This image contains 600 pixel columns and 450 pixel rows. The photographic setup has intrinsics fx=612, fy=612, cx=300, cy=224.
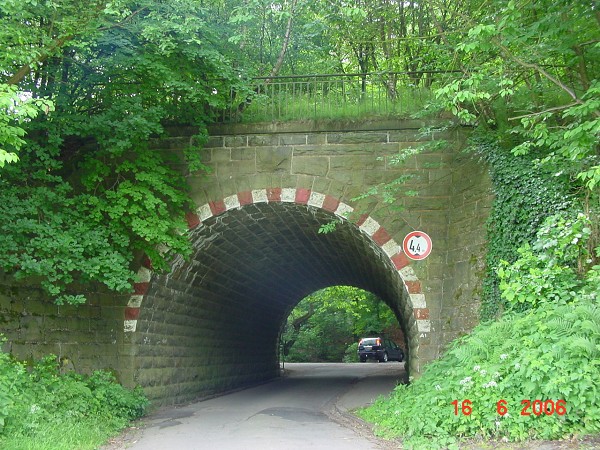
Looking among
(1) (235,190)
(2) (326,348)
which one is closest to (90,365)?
(1) (235,190)

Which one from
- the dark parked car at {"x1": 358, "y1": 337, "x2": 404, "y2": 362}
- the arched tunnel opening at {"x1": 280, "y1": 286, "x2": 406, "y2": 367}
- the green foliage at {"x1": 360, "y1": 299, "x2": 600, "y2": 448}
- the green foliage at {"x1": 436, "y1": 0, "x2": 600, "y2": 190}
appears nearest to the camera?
the green foliage at {"x1": 360, "y1": 299, "x2": 600, "y2": 448}

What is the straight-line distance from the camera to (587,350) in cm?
577

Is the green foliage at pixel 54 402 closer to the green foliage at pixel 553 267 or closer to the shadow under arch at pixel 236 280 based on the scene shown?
the shadow under arch at pixel 236 280

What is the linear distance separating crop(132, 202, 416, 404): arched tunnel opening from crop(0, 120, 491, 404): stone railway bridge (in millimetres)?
48

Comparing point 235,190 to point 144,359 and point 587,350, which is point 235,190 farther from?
point 587,350

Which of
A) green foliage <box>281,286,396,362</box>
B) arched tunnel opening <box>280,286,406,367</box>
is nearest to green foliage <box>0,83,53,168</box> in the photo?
arched tunnel opening <box>280,286,406,367</box>

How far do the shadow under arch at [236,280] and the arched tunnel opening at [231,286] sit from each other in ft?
0.08

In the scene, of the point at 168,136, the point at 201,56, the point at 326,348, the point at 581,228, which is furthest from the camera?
the point at 326,348

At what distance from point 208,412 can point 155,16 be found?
6356 millimetres

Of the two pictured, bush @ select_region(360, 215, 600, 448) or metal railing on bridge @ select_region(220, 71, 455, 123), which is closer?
bush @ select_region(360, 215, 600, 448)

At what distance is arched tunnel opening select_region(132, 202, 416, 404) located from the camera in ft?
35.1

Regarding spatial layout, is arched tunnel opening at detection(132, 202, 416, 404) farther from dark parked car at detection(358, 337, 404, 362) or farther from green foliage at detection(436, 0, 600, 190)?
dark parked car at detection(358, 337, 404, 362)

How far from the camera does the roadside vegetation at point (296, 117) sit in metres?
6.31

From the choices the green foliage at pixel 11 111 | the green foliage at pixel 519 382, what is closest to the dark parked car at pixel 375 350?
the green foliage at pixel 519 382
